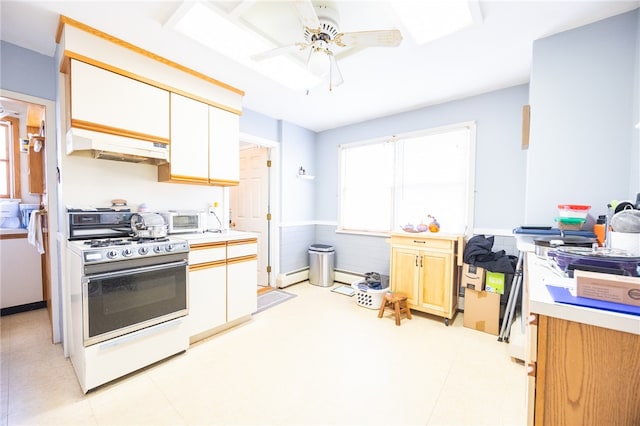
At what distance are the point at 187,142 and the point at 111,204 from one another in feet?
2.94

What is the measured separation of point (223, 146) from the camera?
2922 millimetres

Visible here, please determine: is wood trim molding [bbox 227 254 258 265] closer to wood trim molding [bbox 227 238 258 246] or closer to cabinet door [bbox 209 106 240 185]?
wood trim molding [bbox 227 238 258 246]

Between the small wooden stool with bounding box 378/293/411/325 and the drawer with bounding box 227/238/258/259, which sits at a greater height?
the drawer with bounding box 227/238/258/259

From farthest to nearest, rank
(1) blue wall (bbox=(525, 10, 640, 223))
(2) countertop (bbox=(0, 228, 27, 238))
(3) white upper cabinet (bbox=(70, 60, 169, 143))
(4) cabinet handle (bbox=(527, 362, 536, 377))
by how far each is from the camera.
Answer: (2) countertop (bbox=(0, 228, 27, 238)) → (3) white upper cabinet (bbox=(70, 60, 169, 143)) → (1) blue wall (bbox=(525, 10, 640, 223)) → (4) cabinet handle (bbox=(527, 362, 536, 377))

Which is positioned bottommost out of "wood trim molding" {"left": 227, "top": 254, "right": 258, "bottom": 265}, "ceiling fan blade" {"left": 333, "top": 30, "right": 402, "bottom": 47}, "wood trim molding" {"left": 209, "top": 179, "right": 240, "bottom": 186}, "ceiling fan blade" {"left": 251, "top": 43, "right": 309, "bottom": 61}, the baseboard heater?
the baseboard heater

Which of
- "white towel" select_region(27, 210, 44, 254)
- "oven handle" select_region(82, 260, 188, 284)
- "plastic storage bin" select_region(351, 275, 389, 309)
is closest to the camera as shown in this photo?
"oven handle" select_region(82, 260, 188, 284)

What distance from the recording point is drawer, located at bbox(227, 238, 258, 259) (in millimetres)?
2631

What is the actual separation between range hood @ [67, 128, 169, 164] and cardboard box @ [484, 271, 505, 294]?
11.2 ft

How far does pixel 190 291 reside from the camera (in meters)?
2.31

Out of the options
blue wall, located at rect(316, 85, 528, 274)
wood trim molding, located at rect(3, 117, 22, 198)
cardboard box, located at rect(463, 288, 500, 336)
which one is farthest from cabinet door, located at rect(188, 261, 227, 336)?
wood trim molding, located at rect(3, 117, 22, 198)

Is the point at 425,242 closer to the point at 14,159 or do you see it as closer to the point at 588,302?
the point at 588,302

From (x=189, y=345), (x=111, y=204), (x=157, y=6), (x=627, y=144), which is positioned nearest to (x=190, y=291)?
(x=189, y=345)

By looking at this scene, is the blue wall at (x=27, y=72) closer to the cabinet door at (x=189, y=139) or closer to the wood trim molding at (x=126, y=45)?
the wood trim molding at (x=126, y=45)

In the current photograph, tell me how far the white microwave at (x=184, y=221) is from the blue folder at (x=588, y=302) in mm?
2845
